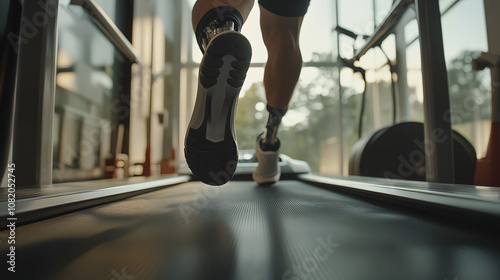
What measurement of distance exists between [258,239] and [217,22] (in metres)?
0.56

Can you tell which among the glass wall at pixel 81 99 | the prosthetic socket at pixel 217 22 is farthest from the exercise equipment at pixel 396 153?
the glass wall at pixel 81 99

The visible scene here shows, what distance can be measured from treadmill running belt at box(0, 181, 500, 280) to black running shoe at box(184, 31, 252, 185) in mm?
205

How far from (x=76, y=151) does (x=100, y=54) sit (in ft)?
2.45

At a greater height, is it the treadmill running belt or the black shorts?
the black shorts

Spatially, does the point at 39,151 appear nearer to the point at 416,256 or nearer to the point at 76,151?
the point at 76,151

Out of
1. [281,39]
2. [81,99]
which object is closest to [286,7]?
[281,39]

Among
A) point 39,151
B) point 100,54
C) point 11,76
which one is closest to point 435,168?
point 39,151

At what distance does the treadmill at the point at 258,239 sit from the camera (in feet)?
1.08

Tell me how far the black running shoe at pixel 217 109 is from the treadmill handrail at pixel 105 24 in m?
0.80

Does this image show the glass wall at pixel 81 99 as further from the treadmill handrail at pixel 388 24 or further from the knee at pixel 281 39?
the treadmill handrail at pixel 388 24

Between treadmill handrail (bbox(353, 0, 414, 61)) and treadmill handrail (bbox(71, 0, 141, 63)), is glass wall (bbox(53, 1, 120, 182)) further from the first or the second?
treadmill handrail (bbox(353, 0, 414, 61))

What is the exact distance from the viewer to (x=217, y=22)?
0.74m

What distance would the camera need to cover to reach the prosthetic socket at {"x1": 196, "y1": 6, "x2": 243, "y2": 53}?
0.73m

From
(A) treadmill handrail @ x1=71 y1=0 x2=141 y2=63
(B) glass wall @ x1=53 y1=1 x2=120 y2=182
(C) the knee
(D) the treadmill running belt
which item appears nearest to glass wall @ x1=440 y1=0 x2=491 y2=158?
(C) the knee
